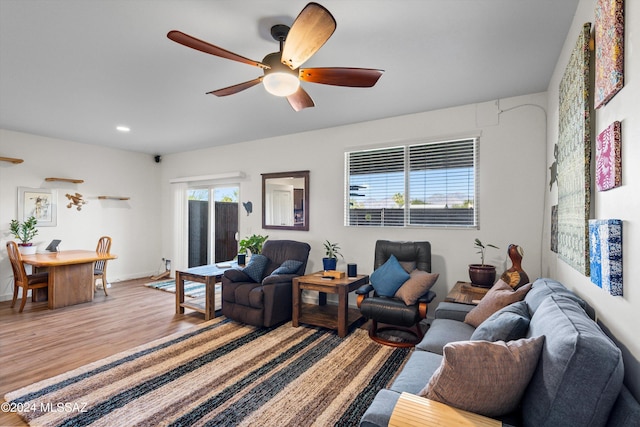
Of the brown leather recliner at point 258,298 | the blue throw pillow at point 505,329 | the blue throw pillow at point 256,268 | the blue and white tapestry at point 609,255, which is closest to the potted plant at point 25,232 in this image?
the brown leather recliner at point 258,298

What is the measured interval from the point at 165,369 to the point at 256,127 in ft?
10.8

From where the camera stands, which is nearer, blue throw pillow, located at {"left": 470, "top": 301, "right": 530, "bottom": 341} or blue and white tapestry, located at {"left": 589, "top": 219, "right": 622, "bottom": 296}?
blue and white tapestry, located at {"left": 589, "top": 219, "right": 622, "bottom": 296}

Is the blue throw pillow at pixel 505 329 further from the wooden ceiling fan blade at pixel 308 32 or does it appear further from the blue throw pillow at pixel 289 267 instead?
the blue throw pillow at pixel 289 267

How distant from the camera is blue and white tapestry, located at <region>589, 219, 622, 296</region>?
131cm

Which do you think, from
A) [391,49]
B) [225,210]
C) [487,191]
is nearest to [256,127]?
[225,210]

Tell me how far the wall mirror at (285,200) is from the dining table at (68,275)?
2556mm

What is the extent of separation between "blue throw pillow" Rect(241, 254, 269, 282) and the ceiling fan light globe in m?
2.43

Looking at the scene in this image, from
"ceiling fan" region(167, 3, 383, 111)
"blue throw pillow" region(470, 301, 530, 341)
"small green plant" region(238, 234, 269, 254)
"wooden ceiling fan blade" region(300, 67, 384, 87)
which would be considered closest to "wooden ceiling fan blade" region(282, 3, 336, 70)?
"ceiling fan" region(167, 3, 383, 111)

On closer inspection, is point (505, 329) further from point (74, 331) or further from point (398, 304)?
point (74, 331)

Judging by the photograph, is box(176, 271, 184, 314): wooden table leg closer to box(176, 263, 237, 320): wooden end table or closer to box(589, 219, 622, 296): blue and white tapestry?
box(176, 263, 237, 320): wooden end table

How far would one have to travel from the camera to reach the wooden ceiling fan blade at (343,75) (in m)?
2.20

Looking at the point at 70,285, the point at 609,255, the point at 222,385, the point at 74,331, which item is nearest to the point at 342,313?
the point at 222,385

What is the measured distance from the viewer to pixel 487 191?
3.63 metres

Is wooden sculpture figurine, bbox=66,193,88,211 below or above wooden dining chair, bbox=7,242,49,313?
above
